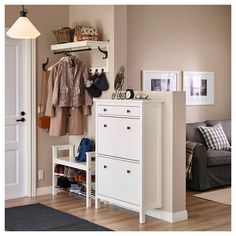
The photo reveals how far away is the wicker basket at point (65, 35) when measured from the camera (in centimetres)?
534

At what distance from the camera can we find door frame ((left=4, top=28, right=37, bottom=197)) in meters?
5.41

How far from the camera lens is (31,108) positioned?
17.9 ft

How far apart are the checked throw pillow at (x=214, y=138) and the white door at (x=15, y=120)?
254cm

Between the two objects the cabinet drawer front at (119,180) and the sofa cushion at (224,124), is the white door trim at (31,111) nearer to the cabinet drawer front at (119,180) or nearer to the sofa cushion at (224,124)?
the cabinet drawer front at (119,180)

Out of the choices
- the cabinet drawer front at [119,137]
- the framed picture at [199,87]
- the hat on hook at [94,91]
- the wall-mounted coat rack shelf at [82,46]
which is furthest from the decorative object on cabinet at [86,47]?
the framed picture at [199,87]

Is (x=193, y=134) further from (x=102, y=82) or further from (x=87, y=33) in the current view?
(x=87, y=33)

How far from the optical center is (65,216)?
4.60 meters

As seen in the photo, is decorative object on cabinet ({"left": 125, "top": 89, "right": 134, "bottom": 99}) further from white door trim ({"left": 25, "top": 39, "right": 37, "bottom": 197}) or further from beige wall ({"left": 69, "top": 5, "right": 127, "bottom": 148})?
white door trim ({"left": 25, "top": 39, "right": 37, "bottom": 197})

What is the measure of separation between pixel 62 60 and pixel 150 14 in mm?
1575

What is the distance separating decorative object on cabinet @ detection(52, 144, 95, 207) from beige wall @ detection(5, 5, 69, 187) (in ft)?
0.49

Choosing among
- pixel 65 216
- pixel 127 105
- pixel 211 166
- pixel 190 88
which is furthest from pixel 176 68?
pixel 65 216

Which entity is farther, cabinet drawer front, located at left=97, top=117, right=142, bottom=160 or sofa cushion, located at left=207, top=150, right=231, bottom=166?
sofa cushion, located at left=207, top=150, right=231, bottom=166

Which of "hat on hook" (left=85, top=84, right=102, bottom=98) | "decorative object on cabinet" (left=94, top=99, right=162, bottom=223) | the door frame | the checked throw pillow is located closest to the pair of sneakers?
the door frame

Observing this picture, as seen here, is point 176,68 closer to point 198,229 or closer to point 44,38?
point 44,38
